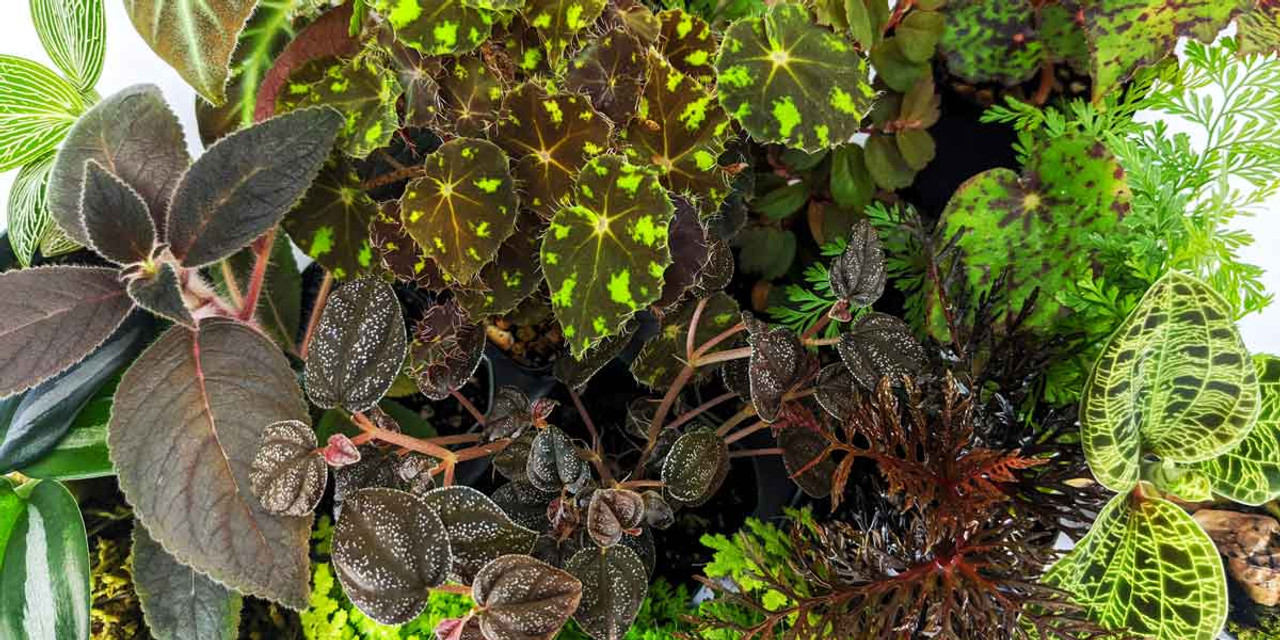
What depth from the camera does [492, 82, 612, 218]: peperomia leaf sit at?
2.10 feet

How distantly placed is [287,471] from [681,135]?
0.39 metres

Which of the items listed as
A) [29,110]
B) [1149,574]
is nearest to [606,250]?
[1149,574]

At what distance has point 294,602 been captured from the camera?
1.96 ft

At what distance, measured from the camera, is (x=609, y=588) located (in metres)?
0.67

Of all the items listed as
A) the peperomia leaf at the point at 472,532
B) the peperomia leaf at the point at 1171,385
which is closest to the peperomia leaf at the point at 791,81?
the peperomia leaf at the point at 1171,385

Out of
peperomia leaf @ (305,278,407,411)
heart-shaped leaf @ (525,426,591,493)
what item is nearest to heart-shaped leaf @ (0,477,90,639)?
peperomia leaf @ (305,278,407,411)

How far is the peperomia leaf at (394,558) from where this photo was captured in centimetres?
59

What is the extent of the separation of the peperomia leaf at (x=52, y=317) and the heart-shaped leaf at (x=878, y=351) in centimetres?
55

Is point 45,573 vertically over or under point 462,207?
under

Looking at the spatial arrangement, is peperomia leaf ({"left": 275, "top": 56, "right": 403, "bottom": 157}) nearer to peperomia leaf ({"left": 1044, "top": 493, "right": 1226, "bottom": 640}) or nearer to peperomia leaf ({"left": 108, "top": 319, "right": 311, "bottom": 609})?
peperomia leaf ({"left": 108, "top": 319, "right": 311, "bottom": 609})

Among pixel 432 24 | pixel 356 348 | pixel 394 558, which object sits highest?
pixel 432 24

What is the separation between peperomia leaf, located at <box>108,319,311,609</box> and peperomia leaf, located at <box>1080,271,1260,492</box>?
1.83ft

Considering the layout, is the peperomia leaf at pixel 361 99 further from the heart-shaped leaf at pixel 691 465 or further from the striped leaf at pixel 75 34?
the heart-shaped leaf at pixel 691 465

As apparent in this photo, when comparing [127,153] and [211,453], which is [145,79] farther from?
[211,453]
